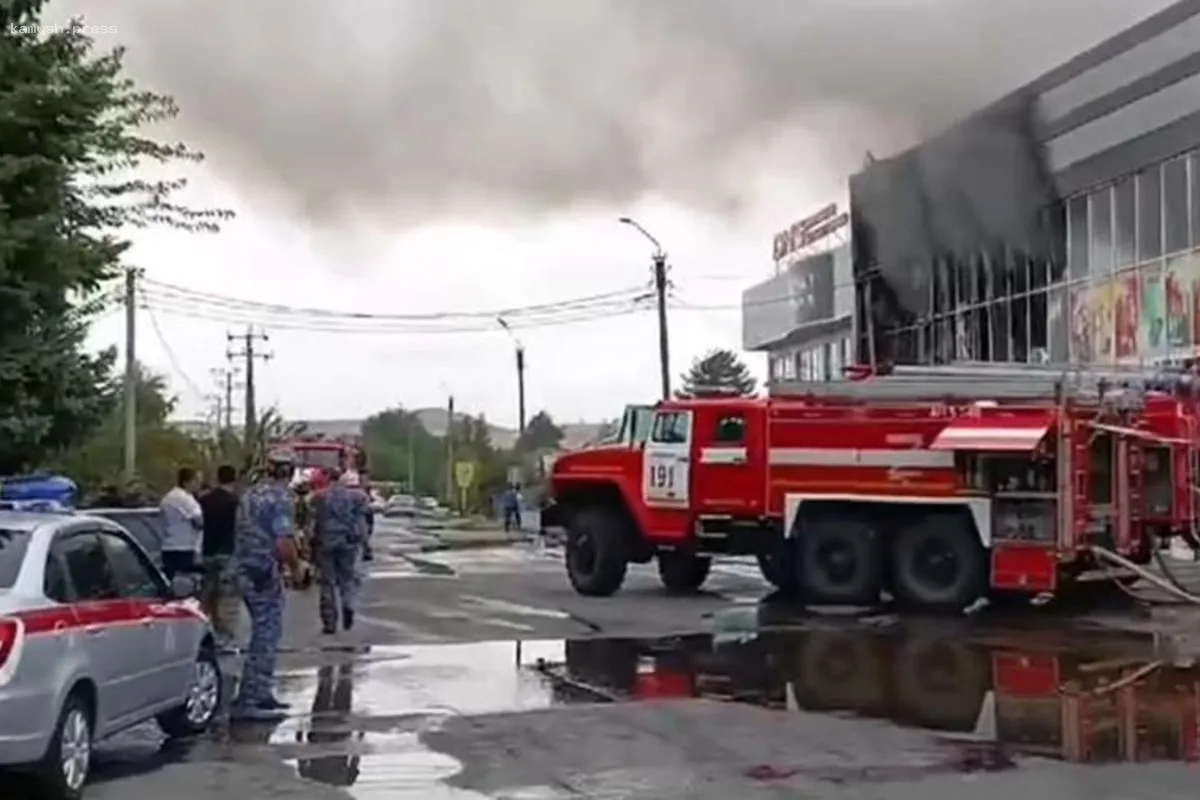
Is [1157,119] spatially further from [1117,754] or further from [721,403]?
[1117,754]

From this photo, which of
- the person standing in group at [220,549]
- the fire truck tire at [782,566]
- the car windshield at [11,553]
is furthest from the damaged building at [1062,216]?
the car windshield at [11,553]

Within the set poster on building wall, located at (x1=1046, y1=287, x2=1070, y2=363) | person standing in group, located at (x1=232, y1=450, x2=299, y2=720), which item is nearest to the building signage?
poster on building wall, located at (x1=1046, y1=287, x2=1070, y2=363)

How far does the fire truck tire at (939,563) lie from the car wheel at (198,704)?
35.8 ft

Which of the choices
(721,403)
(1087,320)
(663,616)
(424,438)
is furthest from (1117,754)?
(424,438)

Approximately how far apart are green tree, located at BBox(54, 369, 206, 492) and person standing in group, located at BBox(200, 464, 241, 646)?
8.95 m

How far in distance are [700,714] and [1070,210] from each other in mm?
23803

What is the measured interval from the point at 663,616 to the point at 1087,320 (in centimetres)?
1566

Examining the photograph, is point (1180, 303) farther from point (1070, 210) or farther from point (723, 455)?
point (723, 455)

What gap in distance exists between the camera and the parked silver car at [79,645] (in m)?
9.09

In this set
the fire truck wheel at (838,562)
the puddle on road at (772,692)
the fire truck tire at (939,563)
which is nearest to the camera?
the puddle on road at (772,692)

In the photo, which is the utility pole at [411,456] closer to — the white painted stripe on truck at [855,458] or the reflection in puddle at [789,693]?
the white painted stripe on truck at [855,458]

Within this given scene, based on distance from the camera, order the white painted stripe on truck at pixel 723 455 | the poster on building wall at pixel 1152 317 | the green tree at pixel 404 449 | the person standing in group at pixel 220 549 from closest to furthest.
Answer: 1. the person standing in group at pixel 220 549
2. the white painted stripe on truck at pixel 723 455
3. the poster on building wall at pixel 1152 317
4. the green tree at pixel 404 449

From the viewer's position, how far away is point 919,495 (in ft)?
71.9

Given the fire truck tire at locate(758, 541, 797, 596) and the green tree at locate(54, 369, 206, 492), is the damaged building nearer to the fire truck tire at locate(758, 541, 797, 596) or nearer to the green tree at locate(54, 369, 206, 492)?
the fire truck tire at locate(758, 541, 797, 596)
